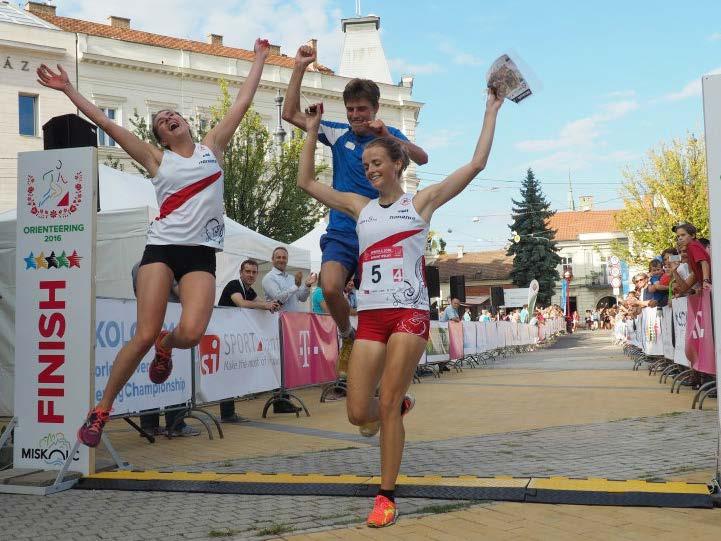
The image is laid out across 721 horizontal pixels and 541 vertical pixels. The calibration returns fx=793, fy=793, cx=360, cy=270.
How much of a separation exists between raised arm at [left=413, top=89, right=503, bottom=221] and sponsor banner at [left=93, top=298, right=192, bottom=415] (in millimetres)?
3281

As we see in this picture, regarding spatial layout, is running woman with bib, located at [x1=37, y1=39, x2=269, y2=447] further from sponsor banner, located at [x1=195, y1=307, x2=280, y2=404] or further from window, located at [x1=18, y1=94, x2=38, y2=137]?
window, located at [x1=18, y1=94, x2=38, y2=137]

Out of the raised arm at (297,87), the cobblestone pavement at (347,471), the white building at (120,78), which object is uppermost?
the white building at (120,78)

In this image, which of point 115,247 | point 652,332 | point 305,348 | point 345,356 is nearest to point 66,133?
point 345,356

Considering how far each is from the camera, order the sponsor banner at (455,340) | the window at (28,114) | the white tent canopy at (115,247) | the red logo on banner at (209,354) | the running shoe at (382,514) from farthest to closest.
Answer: the window at (28,114), the sponsor banner at (455,340), the white tent canopy at (115,247), the red logo on banner at (209,354), the running shoe at (382,514)

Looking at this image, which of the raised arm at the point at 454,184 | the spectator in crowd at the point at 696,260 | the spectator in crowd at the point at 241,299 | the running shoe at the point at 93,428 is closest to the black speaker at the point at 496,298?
the spectator in crowd at the point at 696,260

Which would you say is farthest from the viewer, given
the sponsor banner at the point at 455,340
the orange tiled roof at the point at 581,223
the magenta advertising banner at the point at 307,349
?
the orange tiled roof at the point at 581,223

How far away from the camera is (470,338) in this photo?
22.9 metres

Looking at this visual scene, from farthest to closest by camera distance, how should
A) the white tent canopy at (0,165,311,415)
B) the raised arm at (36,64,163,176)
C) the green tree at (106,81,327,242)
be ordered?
the green tree at (106,81,327,242) → the white tent canopy at (0,165,311,415) → the raised arm at (36,64,163,176)

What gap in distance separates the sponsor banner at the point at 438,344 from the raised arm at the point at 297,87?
12112 mm

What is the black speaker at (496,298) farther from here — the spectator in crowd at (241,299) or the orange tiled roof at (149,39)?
the spectator in crowd at (241,299)

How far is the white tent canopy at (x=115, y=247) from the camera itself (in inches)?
415

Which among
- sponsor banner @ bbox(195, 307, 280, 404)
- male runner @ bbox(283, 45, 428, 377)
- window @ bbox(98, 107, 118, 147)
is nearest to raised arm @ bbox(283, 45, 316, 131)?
male runner @ bbox(283, 45, 428, 377)

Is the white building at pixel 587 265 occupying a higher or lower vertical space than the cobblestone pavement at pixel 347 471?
higher

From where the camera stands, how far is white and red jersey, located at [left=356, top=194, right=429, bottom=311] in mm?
4277
